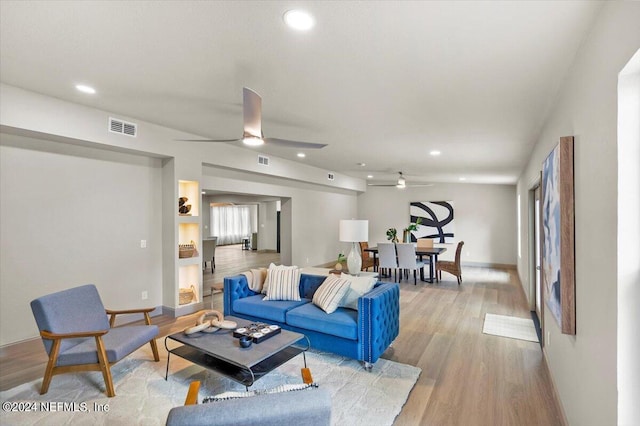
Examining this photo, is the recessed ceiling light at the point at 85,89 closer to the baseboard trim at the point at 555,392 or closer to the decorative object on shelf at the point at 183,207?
the decorative object on shelf at the point at 183,207

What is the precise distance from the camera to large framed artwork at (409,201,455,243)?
9836mm

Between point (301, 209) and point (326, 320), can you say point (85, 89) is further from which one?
point (301, 209)

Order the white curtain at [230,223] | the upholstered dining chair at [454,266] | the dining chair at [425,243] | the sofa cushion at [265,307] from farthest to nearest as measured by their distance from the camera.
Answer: the white curtain at [230,223]
the dining chair at [425,243]
the upholstered dining chair at [454,266]
the sofa cushion at [265,307]

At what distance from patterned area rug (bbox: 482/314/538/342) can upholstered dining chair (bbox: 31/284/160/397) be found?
13.4ft

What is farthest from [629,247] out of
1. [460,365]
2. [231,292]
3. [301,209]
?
[301,209]

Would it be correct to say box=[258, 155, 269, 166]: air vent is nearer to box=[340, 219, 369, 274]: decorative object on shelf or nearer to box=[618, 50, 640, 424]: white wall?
box=[340, 219, 369, 274]: decorative object on shelf

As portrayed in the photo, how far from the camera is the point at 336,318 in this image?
10.6 feet

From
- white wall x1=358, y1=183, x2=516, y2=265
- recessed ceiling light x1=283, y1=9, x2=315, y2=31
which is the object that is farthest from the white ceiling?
white wall x1=358, y1=183, x2=516, y2=265

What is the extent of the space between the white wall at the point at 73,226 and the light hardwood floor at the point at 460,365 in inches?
23.8

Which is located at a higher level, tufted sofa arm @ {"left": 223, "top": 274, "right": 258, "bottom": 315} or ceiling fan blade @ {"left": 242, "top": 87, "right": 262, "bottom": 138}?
ceiling fan blade @ {"left": 242, "top": 87, "right": 262, "bottom": 138}

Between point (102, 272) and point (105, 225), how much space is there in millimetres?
618

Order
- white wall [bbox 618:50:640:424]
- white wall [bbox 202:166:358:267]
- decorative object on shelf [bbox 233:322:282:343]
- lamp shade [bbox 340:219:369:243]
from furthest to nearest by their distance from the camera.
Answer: white wall [bbox 202:166:358:267]
lamp shade [bbox 340:219:369:243]
decorative object on shelf [bbox 233:322:282:343]
white wall [bbox 618:50:640:424]

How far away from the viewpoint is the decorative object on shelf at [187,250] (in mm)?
4913

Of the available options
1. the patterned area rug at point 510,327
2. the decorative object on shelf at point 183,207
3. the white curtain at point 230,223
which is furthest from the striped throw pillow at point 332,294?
the white curtain at point 230,223
